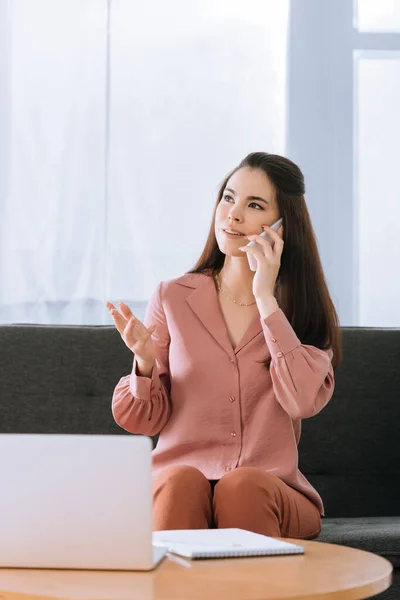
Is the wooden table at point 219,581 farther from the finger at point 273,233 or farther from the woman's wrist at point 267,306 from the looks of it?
the finger at point 273,233

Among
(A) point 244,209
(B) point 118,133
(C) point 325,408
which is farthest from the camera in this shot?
(B) point 118,133

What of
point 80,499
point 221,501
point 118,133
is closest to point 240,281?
point 221,501

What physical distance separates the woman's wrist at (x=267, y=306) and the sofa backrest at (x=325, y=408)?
56 cm

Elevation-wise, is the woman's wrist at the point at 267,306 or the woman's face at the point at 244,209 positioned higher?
the woman's face at the point at 244,209

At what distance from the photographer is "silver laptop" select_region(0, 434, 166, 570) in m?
1.19

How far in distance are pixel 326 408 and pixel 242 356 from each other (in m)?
0.53

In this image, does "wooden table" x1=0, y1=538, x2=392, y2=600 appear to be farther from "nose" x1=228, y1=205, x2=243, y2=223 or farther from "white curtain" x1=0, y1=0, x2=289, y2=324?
"white curtain" x1=0, y1=0, x2=289, y2=324

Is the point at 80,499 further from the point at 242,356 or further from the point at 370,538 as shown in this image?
the point at 370,538

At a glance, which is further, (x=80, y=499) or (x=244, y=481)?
(x=244, y=481)

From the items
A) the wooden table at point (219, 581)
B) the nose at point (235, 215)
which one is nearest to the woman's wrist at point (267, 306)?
the nose at point (235, 215)

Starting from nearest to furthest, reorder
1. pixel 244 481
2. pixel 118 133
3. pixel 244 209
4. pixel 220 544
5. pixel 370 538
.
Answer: pixel 220 544 → pixel 244 481 → pixel 370 538 → pixel 244 209 → pixel 118 133

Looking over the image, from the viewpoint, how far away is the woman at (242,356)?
1982 mm

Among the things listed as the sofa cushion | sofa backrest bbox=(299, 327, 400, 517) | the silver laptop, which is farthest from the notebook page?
sofa backrest bbox=(299, 327, 400, 517)

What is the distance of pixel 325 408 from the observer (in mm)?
2543
